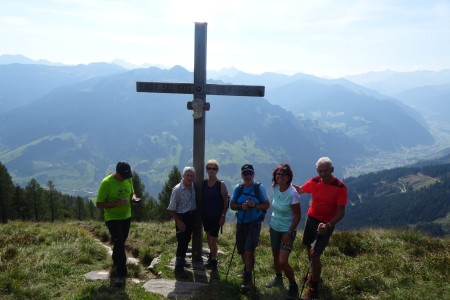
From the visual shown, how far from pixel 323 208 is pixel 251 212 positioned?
5.01 ft

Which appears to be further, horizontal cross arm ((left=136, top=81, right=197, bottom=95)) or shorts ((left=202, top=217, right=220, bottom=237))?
horizontal cross arm ((left=136, top=81, right=197, bottom=95))

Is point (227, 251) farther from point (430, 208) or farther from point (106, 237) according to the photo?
point (430, 208)

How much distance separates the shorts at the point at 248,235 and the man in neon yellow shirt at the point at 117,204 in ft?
8.48

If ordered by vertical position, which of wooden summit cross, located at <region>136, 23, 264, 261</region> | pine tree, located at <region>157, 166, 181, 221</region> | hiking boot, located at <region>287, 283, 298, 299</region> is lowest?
pine tree, located at <region>157, 166, 181, 221</region>

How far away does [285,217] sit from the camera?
285 inches

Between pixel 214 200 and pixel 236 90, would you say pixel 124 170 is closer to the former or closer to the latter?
pixel 214 200

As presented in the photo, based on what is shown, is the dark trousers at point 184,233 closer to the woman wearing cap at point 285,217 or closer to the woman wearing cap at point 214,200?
the woman wearing cap at point 214,200

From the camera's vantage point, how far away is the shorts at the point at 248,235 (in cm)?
770

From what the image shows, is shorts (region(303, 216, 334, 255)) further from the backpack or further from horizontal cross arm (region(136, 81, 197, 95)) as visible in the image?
horizontal cross arm (region(136, 81, 197, 95))

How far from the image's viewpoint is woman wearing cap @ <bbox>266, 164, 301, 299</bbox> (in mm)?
6988

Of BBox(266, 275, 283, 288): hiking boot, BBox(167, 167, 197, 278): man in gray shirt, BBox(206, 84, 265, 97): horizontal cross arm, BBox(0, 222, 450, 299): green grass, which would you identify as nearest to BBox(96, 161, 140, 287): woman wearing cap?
BBox(0, 222, 450, 299): green grass

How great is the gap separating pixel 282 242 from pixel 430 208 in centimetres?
17086

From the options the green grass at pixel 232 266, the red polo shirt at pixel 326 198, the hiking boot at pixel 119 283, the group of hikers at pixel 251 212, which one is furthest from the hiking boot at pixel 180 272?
the red polo shirt at pixel 326 198

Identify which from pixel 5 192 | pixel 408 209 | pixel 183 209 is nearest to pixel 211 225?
pixel 183 209
